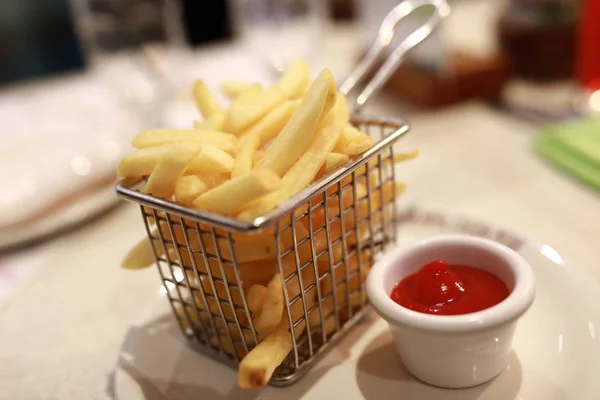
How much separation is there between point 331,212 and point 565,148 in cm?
82

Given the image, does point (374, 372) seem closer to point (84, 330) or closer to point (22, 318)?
point (84, 330)

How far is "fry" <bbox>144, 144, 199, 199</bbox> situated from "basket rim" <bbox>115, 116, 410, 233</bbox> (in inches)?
0.7

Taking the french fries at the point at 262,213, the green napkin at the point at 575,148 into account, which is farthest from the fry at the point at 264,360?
the green napkin at the point at 575,148

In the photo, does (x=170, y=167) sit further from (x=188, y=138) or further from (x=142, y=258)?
(x=142, y=258)

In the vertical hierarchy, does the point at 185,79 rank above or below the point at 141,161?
below

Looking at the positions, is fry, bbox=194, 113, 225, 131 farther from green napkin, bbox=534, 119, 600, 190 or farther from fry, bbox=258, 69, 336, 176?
green napkin, bbox=534, 119, 600, 190

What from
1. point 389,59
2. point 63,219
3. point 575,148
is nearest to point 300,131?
point 389,59

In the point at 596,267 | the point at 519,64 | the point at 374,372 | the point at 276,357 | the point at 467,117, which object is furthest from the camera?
the point at 519,64

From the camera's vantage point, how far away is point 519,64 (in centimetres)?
173

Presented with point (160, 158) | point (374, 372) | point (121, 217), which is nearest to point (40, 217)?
point (121, 217)

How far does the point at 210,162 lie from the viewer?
2.10ft

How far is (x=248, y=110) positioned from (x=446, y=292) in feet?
1.12

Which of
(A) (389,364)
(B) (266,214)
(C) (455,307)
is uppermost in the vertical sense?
(B) (266,214)

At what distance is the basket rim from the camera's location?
22.8 inches
